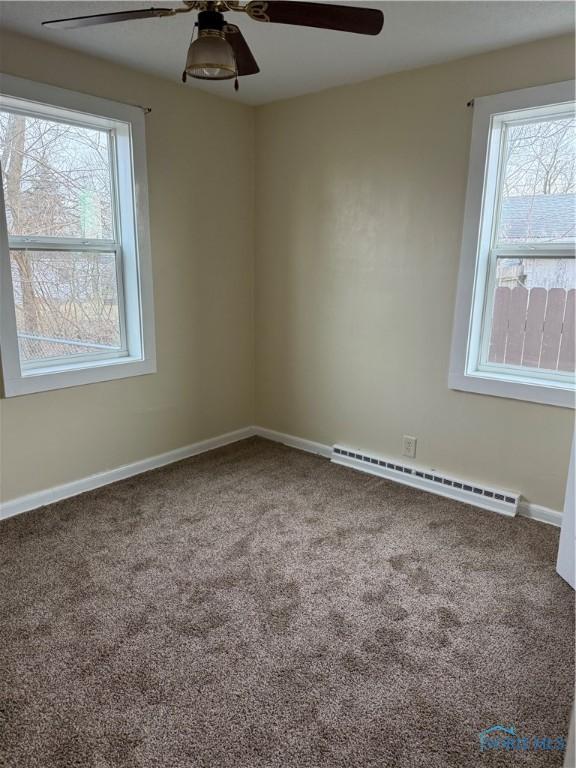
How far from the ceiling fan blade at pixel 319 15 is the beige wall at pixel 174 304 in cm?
173

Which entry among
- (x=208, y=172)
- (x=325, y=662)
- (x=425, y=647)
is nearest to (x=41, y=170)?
(x=208, y=172)

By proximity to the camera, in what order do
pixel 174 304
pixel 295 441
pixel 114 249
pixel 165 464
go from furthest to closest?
pixel 295 441 < pixel 165 464 < pixel 174 304 < pixel 114 249

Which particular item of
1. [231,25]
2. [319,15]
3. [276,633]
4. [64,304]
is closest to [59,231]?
[64,304]

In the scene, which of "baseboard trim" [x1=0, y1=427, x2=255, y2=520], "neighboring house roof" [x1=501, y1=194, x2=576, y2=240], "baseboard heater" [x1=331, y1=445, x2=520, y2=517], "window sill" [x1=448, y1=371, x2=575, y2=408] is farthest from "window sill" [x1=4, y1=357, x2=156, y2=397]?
"neighboring house roof" [x1=501, y1=194, x2=576, y2=240]

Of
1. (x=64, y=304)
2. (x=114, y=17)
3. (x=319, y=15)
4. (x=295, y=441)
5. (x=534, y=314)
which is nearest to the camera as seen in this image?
(x=319, y=15)

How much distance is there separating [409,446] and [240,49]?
2.51 m

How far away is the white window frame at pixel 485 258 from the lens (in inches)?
104

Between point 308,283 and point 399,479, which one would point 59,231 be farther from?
point 399,479

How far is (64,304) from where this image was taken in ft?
9.97

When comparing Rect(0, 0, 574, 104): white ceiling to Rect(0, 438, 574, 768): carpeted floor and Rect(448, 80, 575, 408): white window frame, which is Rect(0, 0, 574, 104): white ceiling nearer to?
Rect(448, 80, 575, 408): white window frame

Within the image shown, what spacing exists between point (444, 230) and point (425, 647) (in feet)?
7.51

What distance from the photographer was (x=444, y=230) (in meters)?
3.04

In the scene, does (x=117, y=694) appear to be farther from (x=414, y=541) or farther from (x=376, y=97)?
(x=376, y=97)

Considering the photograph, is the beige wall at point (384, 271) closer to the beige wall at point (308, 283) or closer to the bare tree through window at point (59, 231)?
the beige wall at point (308, 283)
